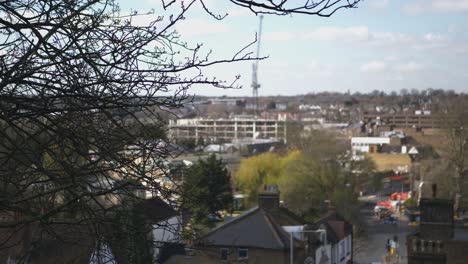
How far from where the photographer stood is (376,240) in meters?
47.1

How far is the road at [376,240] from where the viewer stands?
1534 inches

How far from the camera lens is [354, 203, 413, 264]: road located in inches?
1534

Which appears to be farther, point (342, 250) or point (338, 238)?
point (342, 250)

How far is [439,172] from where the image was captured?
49.4m

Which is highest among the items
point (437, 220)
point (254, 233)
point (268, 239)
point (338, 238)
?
point (437, 220)

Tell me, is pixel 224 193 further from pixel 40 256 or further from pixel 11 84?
pixel 11 84

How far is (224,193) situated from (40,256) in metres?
30.5

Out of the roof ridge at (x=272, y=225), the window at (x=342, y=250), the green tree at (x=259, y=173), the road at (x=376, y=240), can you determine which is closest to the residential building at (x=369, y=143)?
the road at (x=376, y=240)

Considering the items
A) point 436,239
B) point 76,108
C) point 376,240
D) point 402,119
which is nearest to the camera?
point 76,108

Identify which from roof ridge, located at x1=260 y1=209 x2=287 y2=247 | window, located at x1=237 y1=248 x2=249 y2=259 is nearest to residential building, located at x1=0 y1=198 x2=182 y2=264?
window, located at x1=237 y1=248 x2=249 y2=259

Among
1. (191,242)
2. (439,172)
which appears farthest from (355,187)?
(191,242)

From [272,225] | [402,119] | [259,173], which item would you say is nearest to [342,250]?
[272,225]

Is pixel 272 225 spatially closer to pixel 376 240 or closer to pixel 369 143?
pixel 376 240

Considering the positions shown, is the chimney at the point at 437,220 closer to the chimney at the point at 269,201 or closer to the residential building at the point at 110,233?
the chimney at the point at 269,201
